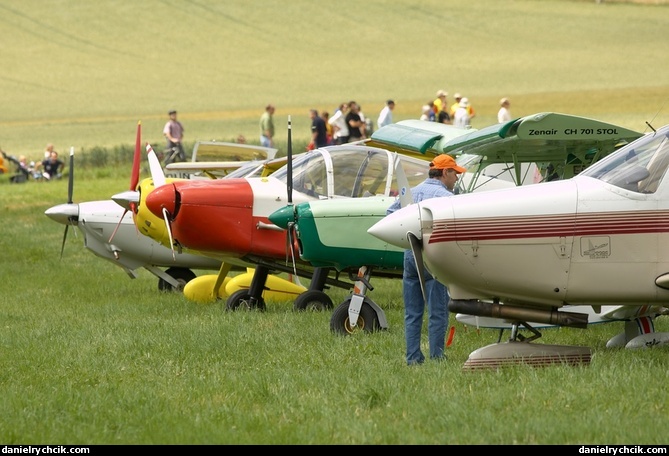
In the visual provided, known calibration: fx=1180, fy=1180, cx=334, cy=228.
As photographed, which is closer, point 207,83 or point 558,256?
point 558,256

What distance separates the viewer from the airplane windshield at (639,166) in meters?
8.06

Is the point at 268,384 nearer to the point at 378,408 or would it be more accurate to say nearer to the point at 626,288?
the point at 378,408

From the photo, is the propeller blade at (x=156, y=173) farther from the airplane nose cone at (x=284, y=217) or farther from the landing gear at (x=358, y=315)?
the landing gear at (x=358, y=315)

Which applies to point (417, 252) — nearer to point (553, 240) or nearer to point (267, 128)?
point (553, 240)

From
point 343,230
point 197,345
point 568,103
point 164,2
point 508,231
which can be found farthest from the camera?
point 164,2

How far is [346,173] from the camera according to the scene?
12.5 m

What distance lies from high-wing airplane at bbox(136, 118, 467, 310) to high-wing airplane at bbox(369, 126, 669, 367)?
4.29 m

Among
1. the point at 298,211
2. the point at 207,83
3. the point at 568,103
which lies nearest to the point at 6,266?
the point at 298,211

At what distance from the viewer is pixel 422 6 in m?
85.1

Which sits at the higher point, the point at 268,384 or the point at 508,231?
the point at 508,231

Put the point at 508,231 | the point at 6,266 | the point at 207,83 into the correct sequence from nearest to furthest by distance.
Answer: the point at 508,231
the point at 6,266
the point at 207,83

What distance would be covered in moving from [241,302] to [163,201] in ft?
5.68

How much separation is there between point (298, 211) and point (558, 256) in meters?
3.54

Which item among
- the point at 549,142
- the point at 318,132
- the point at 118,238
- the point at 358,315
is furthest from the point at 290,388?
the point at 318,132
